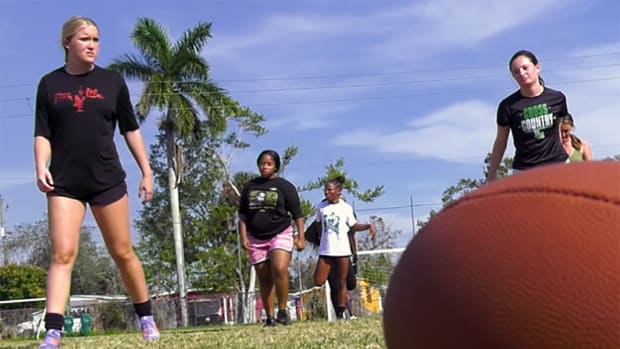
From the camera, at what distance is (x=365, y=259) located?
25.4 metres

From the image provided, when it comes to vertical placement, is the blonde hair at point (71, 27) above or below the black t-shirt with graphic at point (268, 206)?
above

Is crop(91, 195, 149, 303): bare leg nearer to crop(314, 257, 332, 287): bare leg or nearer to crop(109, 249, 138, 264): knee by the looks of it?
crop(109, 249, 138, 264): knee

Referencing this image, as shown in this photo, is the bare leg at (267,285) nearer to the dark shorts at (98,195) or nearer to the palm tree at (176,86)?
the dark shorts at (98,195)

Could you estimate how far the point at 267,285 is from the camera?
31.7 ft

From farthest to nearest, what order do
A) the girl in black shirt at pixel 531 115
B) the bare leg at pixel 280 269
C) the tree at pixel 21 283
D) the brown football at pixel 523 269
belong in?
the tree at pixel 21 283
the bare leg at pixel 280 269
the girl in black shirt at pixel 531 115
the brown football at pixel 523 269

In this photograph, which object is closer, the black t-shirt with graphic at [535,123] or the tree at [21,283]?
the black t-shirt with graphic at [535,123]

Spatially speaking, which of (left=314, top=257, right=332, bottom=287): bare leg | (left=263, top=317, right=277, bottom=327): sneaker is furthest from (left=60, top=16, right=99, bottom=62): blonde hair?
(left=314, top=257, right=332, bottom=287): bare leg

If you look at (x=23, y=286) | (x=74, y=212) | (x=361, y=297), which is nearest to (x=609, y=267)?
(x=74, y=212)

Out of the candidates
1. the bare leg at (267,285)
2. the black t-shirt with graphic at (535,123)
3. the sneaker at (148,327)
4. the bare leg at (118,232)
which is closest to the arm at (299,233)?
the bare leg at (267,285)

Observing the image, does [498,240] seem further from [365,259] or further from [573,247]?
[365,259]

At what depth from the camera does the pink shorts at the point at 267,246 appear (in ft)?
30.7

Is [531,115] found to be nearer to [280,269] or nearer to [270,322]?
[280,269]

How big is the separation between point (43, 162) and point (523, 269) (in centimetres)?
403

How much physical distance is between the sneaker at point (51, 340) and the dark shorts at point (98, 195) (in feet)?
2.57
